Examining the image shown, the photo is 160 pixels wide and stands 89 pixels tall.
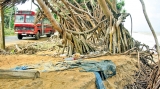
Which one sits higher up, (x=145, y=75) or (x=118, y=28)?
(x=118, y=28)

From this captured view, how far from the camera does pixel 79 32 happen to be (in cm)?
959

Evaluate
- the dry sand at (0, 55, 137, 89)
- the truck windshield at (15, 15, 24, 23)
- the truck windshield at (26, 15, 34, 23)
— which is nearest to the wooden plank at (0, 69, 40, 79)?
the dry sand at (0, 55, 137, 89)

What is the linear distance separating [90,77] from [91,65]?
3.16 ft

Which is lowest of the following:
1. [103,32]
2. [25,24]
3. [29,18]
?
[103,32]

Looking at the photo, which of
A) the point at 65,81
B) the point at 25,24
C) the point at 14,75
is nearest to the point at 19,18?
the point at 25,24

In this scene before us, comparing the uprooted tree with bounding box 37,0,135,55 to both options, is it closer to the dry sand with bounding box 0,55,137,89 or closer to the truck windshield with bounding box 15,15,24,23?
the dry sand with bounding box 0,55,137,89

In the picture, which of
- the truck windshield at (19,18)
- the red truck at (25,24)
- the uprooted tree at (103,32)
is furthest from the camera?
the truck windshield at (19,18)

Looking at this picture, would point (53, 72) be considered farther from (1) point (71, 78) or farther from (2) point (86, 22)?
(2) point (86, 22)

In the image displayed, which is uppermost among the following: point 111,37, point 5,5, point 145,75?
point 5,5

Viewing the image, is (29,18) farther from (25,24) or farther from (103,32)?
(103,32)

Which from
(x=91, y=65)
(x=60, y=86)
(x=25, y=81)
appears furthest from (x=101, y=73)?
(x=25, y=81)

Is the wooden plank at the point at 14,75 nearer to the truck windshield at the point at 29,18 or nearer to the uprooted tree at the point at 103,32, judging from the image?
the uprooted tree at the point at 103,32

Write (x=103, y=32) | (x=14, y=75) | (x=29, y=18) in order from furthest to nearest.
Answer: (x=29, y=18), (x=103, y=32), (x=14, y=75)

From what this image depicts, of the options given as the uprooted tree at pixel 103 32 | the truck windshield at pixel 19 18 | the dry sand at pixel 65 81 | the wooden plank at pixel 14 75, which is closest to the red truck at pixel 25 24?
the truck windshield at pixel 19 18
